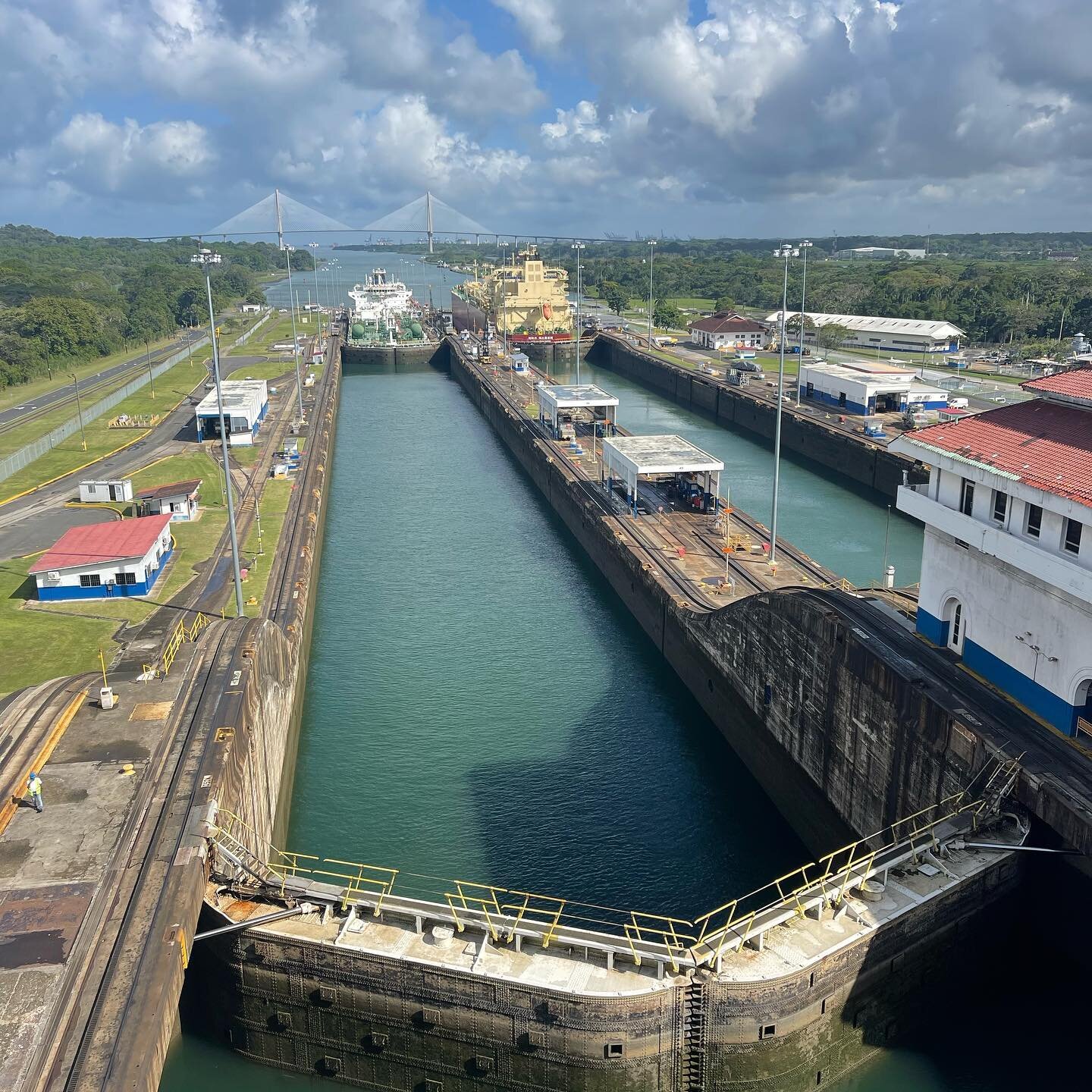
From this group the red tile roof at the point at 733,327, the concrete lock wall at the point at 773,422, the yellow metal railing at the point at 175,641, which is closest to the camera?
the yellow metal railing at the point at 175,641

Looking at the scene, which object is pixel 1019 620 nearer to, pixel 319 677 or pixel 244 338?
pixel 319 677

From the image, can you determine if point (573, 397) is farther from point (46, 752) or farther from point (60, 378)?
point (60, 378)

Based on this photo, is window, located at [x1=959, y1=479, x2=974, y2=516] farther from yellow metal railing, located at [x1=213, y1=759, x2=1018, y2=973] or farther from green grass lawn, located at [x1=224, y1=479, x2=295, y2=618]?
green grass lawn, located at [x1=224, y1=479, x2=295, y2=618]

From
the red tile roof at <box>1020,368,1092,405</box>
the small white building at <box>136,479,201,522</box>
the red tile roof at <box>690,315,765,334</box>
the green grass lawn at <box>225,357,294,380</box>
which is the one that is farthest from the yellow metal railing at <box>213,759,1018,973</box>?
the red tile roof at <box>690,315,765,334</box>

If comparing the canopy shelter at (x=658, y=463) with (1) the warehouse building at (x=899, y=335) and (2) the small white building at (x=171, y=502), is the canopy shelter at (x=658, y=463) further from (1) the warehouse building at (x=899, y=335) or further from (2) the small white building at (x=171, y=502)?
(1) the warehouse building at (x=899, y=335)

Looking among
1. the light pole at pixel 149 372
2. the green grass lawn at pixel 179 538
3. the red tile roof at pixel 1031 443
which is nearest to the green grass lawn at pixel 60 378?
the light pole at pixel 149 372

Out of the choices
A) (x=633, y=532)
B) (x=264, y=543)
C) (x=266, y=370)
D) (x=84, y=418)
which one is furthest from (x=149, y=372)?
(x=633, y=532)
